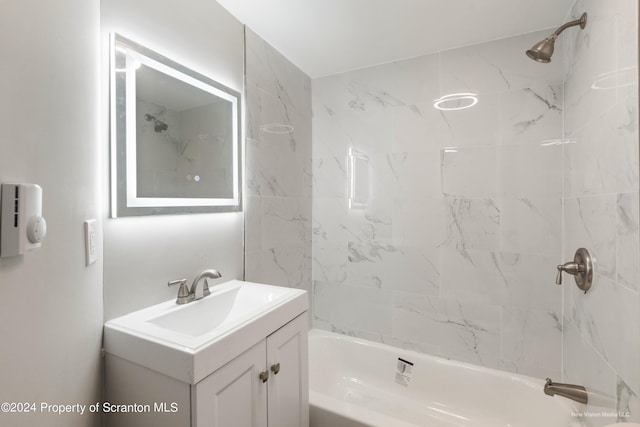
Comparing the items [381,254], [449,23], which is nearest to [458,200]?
[381,254]

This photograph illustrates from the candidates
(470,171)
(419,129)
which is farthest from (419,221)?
(419,129)

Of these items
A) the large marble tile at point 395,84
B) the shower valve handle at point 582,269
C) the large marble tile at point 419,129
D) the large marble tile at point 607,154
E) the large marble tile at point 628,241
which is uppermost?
the large marble tile at point 395,84

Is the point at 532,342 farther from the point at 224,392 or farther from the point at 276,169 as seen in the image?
the point at 276,169

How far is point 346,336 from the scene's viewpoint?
7.41 feet

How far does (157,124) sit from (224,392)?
1.05 m

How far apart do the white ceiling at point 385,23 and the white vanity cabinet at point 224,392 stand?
5.22 feet

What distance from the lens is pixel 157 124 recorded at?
1.23m

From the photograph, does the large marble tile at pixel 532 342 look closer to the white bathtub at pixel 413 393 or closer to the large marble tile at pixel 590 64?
the white bathtub at pixel 413 393

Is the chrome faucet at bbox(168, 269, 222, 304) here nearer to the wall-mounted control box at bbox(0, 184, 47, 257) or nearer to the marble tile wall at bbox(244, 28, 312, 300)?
the marble tile wall at bbox(244, 28, 312, 300)

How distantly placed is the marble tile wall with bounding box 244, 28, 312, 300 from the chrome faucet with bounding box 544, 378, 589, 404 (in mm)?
1522

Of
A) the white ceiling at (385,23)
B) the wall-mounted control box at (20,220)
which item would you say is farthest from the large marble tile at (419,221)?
the wall-mounted control box at (20,220)

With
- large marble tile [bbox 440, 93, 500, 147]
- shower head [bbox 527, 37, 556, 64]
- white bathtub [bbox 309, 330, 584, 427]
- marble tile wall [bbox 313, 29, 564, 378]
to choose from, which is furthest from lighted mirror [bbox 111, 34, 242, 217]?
shower head [bbox 527, 37, 556, 64]

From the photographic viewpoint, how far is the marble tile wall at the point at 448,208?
1721 millimetres

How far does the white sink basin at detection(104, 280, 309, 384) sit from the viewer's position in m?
0.84
